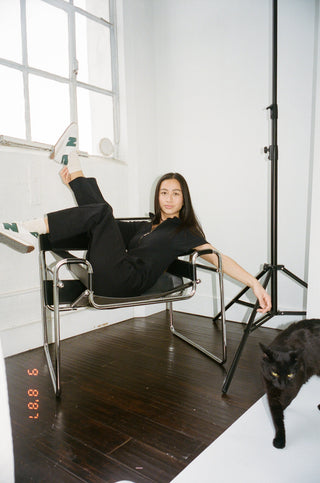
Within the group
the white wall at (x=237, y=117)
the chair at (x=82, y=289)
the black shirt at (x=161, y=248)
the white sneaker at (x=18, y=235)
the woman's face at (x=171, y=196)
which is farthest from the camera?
the white wall at (x=237, y=117)

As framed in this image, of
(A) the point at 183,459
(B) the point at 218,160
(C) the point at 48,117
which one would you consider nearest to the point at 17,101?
(C) the point at 48,117

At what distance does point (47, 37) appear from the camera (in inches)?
86.1

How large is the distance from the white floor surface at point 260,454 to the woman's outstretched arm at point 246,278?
43 cm

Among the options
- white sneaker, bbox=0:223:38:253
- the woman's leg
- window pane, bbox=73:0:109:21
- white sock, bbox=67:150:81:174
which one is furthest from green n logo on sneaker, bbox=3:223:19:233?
window pane, bbox=73:0:109:21

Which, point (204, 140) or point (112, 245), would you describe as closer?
point (112, 245)

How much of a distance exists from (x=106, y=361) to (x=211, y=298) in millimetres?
1046

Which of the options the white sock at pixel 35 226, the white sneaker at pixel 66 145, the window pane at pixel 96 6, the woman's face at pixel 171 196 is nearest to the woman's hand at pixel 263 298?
the woman's face at pixel 171 196

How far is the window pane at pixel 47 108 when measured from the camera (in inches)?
83.7

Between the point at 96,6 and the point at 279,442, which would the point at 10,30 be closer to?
the point at 96,6

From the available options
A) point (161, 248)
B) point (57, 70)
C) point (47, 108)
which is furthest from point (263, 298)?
point (57, 70)

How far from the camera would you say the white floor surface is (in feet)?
3.15

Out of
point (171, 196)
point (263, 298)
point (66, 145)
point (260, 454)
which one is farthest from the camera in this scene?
point (171, 196)

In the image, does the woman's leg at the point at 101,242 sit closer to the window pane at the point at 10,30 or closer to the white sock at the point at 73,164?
the white sock at the point at 73,164

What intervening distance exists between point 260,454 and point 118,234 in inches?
39.4
